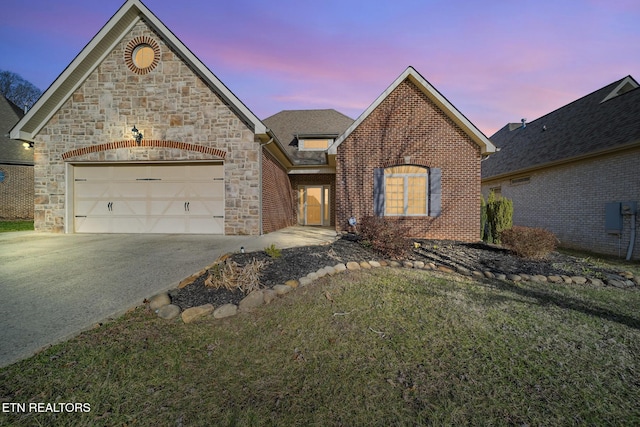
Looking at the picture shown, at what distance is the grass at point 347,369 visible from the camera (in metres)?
2.12

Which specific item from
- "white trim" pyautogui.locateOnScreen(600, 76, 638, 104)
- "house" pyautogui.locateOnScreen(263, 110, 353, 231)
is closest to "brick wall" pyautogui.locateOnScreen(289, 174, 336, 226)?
"house" pyautogui.locateOnScreen(263, 110, 353, 231)

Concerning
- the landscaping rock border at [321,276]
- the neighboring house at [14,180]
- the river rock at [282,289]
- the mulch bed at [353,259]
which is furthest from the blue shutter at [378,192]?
the neighboring house at [14,180]

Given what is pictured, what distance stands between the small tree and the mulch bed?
1134 millimetres

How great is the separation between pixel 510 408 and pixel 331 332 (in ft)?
5.78

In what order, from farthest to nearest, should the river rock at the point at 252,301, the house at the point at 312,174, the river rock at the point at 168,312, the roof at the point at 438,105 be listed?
1. the house at the point at 312,174
2. the roof at the point at 438,105
3. the river rock at the point at 252,301
4. the river rock at the point at 168,312

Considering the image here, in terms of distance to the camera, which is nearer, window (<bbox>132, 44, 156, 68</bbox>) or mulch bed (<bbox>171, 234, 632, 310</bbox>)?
mulch bed (<bbox>171, 234, 632, 310</bbox>)

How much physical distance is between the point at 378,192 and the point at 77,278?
8.24m

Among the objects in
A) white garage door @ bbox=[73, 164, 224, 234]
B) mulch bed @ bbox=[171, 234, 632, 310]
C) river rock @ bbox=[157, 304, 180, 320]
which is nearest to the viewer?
river rock @ bbox=[157, 304, 180, 320]

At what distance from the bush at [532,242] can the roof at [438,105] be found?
3576 mm

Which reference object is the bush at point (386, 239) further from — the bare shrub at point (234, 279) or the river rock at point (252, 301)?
the river rock at point (252, 301)

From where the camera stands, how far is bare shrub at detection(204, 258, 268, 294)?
4234 millimetres

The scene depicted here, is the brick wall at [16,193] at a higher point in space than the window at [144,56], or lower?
lower

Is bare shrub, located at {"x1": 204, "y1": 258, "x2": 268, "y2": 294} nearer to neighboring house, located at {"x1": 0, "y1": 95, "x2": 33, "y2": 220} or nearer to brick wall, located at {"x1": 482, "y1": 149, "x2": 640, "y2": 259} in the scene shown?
brick wall, located at {"x1": 482, "y1": 149, "x2": 640, "y2": 259}

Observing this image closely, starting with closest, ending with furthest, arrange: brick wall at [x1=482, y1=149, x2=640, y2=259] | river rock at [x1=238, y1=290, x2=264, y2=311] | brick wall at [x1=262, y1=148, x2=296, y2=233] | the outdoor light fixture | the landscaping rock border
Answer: the landscaping rock border, river rock at [x1=238, y1=290, x2=264, y2=311], brick wall at [x1=482, y1=149, x2=640, y2=259], the outdoor light fixture, brick wall at [x1=262, y1=148, x2=296, y2=233]
